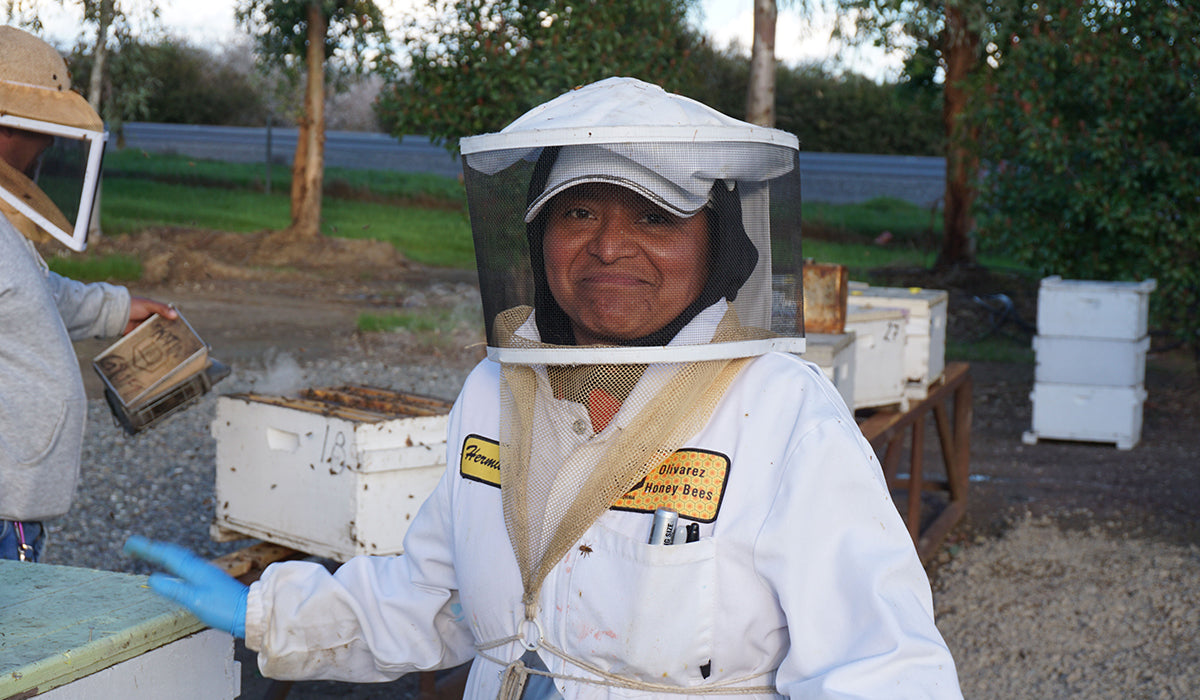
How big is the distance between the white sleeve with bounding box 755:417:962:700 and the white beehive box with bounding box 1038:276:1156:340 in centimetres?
584

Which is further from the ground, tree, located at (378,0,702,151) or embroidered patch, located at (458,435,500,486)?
tree, located at (378,0,702,151)

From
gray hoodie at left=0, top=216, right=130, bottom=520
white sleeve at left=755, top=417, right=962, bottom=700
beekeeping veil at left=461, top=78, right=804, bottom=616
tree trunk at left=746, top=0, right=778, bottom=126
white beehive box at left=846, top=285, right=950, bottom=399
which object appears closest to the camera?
white sleeve at left=755, top=417, right=962, bottom=700

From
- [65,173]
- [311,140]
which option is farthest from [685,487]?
[311,140]

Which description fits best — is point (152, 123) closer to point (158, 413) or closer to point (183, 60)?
point (183, 60)

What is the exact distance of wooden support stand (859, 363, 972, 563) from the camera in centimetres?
443

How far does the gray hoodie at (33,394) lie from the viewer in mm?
2273

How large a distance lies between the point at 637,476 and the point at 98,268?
10516 millimetres

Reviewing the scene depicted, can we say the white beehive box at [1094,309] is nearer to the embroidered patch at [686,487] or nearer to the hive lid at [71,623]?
the embroidered patch at [686,487]

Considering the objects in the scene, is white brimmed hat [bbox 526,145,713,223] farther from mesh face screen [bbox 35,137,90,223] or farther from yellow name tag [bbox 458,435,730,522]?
mesh face screen [bbox 35,137,90,223]

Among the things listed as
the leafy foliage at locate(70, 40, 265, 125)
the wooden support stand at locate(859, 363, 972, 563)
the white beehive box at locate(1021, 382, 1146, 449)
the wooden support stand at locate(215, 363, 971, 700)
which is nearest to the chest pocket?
the wooden support stand at locate(215, 363, 971, 700)

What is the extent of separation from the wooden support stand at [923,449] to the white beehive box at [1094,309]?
1289mm

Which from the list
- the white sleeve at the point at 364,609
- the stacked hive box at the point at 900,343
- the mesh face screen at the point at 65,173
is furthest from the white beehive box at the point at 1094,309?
the white sleeve at the point at 364,609

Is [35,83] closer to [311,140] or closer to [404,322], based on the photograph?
[404,322]

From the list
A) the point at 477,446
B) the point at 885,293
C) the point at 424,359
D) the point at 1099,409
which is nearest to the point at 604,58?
the point at 885,293
